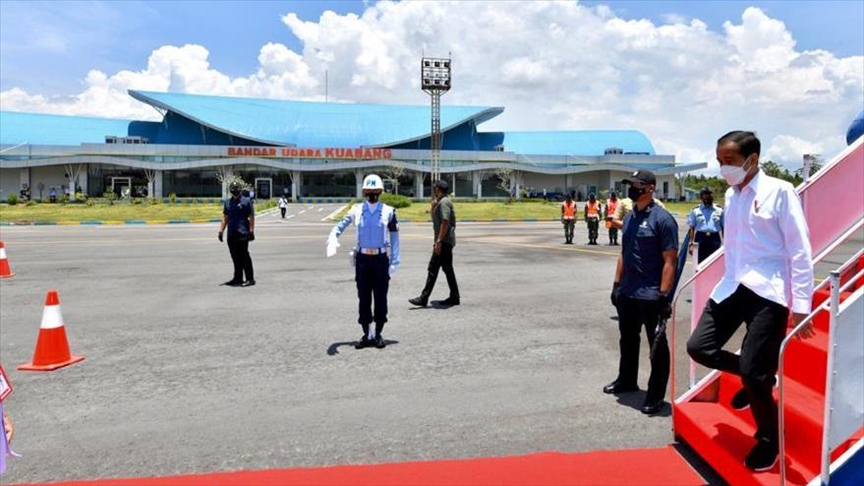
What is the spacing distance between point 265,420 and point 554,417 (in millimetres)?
2164

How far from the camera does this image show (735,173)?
327 centimetres

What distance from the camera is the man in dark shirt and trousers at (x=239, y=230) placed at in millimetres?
10734

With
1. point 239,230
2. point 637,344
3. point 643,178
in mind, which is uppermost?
point 643,178

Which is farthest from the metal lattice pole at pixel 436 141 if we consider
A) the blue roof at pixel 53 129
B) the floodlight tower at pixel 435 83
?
the blue roof at pixel 53 129

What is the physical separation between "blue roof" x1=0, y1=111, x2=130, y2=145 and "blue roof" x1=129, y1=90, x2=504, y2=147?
377 inches

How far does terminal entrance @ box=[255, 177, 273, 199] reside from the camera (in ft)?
230

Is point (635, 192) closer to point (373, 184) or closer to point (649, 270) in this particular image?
point (649, 270)

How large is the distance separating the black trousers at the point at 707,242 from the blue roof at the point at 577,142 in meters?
80.1

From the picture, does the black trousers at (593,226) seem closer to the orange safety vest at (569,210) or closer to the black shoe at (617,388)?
the orange safety vest at (569,210)

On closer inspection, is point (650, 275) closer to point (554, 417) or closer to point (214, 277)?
point (554, 417)

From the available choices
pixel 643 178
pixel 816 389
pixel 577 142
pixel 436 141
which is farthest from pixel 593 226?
pixel 577 142

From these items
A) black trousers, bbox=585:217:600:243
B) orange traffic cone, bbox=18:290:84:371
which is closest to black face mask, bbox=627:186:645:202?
orange traffic cone, bbox=18:290:84:371

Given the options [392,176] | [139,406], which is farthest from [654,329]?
[392,176]

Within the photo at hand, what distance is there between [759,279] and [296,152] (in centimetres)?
7042
